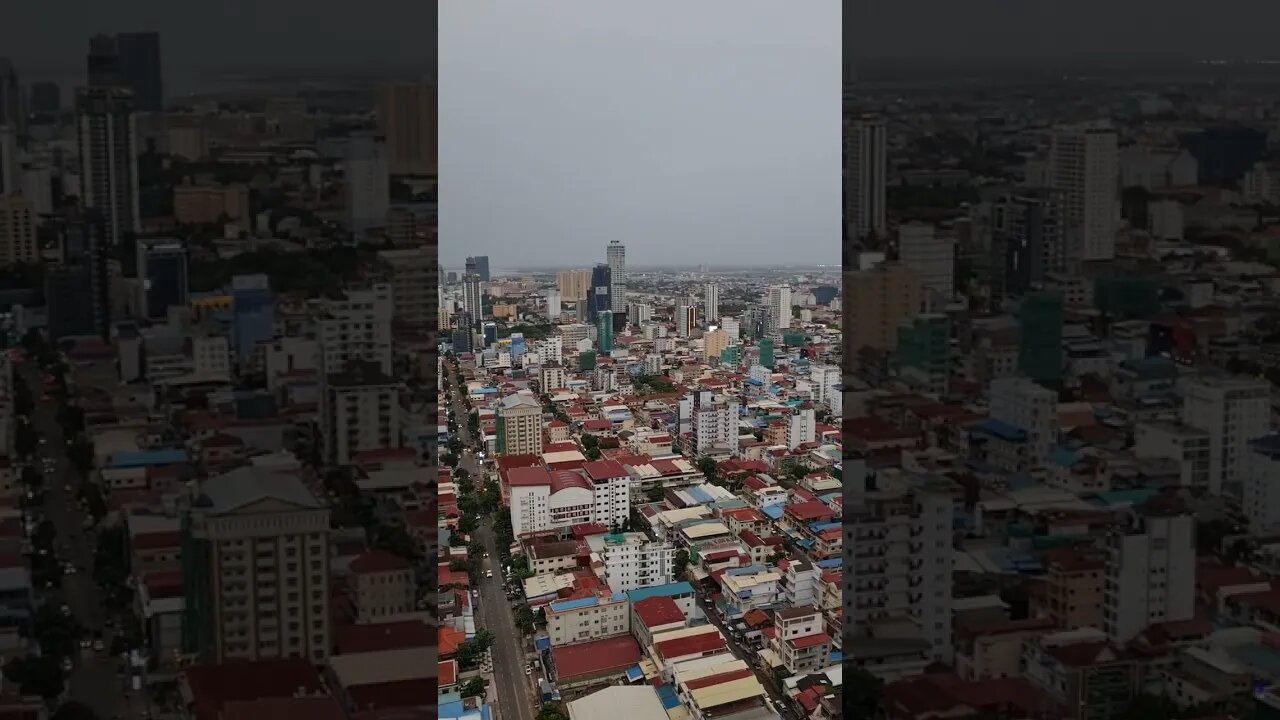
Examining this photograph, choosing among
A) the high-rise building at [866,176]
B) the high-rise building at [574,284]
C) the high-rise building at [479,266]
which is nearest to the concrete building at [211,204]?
the high-rise building at [866,176]

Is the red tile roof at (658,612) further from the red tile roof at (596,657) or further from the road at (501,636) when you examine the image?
the road at (501,636)

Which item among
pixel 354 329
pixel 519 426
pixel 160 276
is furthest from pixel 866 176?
pixel 519 426

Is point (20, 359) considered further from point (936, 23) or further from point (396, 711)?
point (936, 23)

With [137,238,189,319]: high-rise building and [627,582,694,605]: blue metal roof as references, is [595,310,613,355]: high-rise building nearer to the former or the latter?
[627,582,694,605]: blue metal roof

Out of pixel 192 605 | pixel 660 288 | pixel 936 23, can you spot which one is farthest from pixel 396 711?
pixel 660 288

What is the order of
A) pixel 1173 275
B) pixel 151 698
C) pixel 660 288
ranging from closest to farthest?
pixel 151 698 < pixel 1173 275 < pixel 660 288
